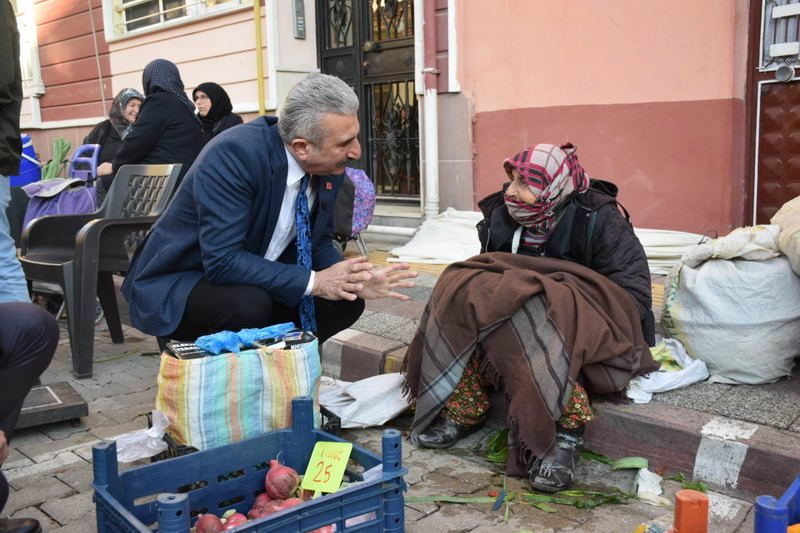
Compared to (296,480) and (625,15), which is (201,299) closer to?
(296,480)

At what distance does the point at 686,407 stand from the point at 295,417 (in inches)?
56.4

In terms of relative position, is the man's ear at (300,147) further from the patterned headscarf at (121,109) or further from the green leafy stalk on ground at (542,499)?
the patterned headscarf at (121,109)

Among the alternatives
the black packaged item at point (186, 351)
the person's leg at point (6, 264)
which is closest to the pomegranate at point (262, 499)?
the black packaged item at point (186, 351)

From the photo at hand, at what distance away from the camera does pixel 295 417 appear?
2.50m

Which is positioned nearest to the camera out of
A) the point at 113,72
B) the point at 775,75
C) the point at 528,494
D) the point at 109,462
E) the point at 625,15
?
the point at 109,462

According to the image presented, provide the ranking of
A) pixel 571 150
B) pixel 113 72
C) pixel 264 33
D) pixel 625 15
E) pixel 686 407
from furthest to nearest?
pixel 113 72, pixel 264 33, pixel 625 15, pixel 571 150, pixel 686 407

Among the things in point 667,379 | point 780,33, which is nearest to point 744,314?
point 667,379

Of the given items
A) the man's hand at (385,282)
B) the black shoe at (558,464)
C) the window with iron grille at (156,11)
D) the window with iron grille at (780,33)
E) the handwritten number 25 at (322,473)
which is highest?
the window with iron grille at (156,11)

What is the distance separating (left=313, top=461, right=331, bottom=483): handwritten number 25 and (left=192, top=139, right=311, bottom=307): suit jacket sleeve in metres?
0.69

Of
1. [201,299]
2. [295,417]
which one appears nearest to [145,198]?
[201,299]

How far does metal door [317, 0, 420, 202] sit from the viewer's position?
7.09 m

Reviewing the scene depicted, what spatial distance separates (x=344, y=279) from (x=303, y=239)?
0.29 metres

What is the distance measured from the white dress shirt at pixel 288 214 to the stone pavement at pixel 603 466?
84 cm

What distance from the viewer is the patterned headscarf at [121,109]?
21.2 ft
